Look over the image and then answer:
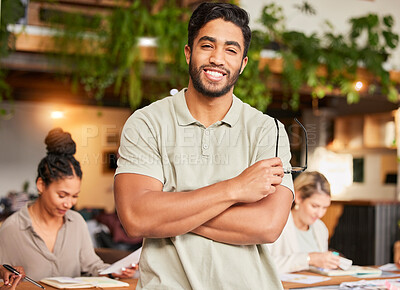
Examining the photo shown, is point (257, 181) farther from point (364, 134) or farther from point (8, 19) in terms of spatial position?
point (364, 134)

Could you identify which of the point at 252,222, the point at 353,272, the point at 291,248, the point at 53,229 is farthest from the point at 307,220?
the point at 252,222

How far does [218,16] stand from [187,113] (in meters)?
0.29

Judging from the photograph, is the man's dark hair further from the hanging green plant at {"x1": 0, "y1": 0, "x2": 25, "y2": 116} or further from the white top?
the hanging green plant at {"x1": 0, "y1": 0, "x2": 25, "y2": 116}

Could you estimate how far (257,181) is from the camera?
157 cm

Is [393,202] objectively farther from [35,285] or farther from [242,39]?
[242,39]

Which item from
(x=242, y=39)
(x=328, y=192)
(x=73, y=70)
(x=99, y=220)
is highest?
(x=73, y=70)

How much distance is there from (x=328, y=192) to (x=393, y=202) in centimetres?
353

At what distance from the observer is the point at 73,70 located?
5.64 m

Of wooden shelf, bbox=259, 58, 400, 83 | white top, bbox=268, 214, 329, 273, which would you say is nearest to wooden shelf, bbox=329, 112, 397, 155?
wooden shelf, bbox=259, 58, 400, 83

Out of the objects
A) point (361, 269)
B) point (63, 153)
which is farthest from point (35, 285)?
point (361, 269)

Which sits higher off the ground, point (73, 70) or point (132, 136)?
point (73, 70)

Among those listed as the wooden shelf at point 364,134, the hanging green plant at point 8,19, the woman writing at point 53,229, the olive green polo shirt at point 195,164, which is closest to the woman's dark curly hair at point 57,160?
the woman writing at point 53,229

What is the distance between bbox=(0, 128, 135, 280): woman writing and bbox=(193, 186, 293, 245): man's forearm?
1593 mm

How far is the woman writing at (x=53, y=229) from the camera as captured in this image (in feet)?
10.4
